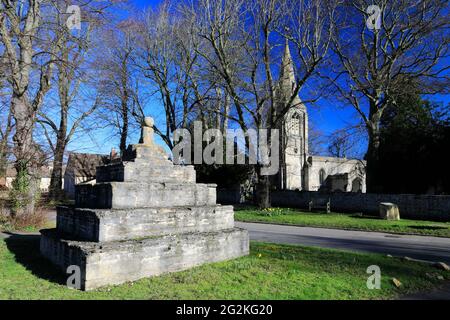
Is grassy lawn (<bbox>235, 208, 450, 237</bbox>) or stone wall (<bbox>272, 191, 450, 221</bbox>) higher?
stone wall (<bbox>272, 191, 450, 221</bbox>)

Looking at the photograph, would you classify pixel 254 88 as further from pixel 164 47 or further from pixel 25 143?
pixel 25 143

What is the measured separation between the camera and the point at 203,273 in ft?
24.1

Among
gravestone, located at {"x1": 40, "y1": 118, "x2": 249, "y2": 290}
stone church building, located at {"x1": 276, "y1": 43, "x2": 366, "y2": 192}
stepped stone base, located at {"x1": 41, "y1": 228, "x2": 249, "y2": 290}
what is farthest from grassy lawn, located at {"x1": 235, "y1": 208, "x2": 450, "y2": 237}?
stone church building, located at {"x1": 276, "y1": 43, "x2": 366, "y2": 192}

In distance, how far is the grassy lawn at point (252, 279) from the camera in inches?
236

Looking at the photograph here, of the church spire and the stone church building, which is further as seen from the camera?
the stone church building

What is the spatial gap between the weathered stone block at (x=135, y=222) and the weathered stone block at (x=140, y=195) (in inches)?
13.0

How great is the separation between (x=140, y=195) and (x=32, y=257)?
10.7 feet

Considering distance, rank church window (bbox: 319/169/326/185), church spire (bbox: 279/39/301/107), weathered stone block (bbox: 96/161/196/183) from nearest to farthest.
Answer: weathered stone block (bbox: 96/161/196/183), church spire (bbox: 279/39/301/107), church window (bbox: 319/169/326/185)

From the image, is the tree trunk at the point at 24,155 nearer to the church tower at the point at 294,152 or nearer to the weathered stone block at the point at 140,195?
the weathered stone block at the point at 140,195

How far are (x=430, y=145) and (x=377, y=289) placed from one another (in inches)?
851

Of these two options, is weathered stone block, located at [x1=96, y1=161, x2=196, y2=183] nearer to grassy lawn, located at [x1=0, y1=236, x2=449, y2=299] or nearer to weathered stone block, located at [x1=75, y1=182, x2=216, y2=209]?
weathered stone block, located at [x1=75, y1=182, x2=216, y2=209]

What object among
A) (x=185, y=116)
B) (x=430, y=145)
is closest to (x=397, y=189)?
→ (x=430, y=145)

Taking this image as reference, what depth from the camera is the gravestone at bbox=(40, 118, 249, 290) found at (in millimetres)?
6672

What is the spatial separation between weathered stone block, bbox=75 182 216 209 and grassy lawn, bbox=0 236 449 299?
1.65m
